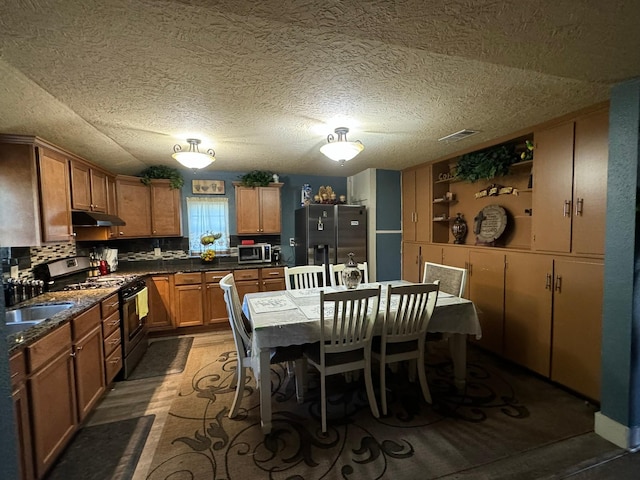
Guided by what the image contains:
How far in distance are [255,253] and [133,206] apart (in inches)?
69.1

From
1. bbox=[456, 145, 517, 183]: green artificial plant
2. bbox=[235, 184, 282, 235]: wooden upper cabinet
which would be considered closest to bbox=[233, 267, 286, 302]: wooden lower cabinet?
bbox=[235, 184, 282, 235]: wooden upper cabinet

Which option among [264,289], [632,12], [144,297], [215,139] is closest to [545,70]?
[632,12]

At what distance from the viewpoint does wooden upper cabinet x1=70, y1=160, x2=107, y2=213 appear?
2822 millimetres

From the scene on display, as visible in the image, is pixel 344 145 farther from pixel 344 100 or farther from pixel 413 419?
pixel 413 419

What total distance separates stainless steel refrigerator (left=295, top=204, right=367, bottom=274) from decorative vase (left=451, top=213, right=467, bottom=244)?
1.29 metres

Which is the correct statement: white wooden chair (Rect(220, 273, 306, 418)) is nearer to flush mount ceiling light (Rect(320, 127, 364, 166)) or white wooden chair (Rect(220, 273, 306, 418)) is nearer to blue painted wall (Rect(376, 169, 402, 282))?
flush mount ceiling light (Rect(320, 127, 364, 166))

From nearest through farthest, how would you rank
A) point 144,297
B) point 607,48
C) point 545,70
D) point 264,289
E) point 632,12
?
point 632,12, point 607,48, point 545,70, point 144,297, point 264,289

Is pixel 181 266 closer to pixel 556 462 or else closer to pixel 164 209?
pixel 164 209

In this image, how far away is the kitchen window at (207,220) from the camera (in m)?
4.39

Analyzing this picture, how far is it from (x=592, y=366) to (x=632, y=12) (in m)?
2.36

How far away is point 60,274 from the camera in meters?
2.91

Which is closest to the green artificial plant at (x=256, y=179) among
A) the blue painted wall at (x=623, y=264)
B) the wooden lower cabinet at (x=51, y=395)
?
the wooden lower cabinet at (x=51, y=395)

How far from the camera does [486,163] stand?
3.18 metres

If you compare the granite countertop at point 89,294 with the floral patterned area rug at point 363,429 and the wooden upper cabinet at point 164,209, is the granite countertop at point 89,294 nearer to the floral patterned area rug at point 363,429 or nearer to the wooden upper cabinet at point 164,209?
the wooden upper cabinet at point 164,209
